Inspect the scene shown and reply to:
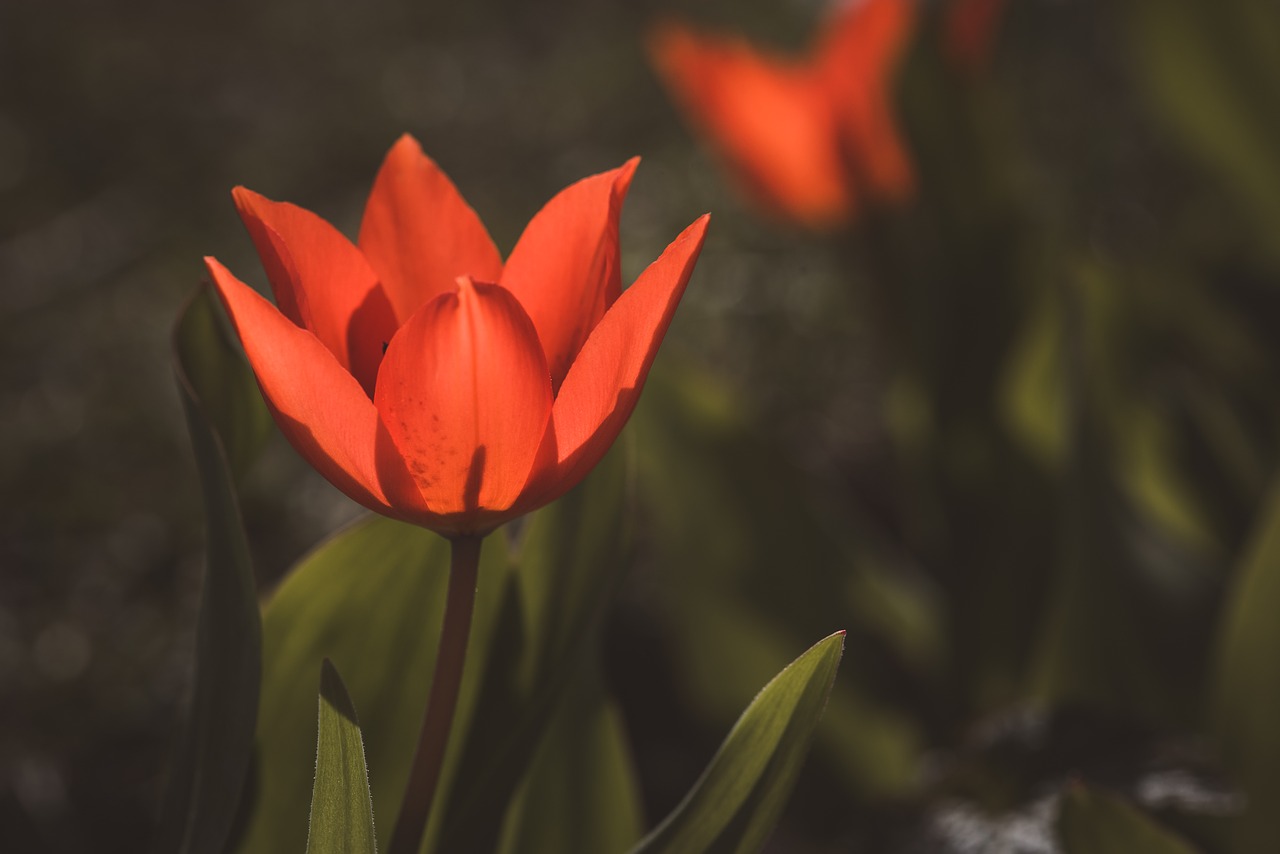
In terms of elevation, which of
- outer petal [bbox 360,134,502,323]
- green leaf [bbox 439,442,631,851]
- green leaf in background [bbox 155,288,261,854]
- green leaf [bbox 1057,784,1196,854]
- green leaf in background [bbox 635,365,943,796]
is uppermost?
outer petal [bbox 360,134,502,323]

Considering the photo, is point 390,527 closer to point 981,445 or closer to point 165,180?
point 981,445

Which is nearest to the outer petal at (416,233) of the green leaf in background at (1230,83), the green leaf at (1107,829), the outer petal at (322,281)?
the outer petal at (322,281)

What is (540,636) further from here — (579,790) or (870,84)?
(870,84)

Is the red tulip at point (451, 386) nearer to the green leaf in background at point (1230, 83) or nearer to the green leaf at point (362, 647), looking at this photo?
the green leaf at point (362, 647)

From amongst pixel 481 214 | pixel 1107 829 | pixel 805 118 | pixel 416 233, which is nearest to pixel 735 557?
pixel 805 118

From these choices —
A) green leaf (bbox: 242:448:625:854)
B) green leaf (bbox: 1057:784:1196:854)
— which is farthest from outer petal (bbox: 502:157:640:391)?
green leaf (bbox: 1057:784:1196:854)

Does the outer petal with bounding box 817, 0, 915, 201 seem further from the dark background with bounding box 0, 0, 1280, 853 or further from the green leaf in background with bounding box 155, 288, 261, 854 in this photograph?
the green leaf in background with bounding box 155, 288, 261, 854
